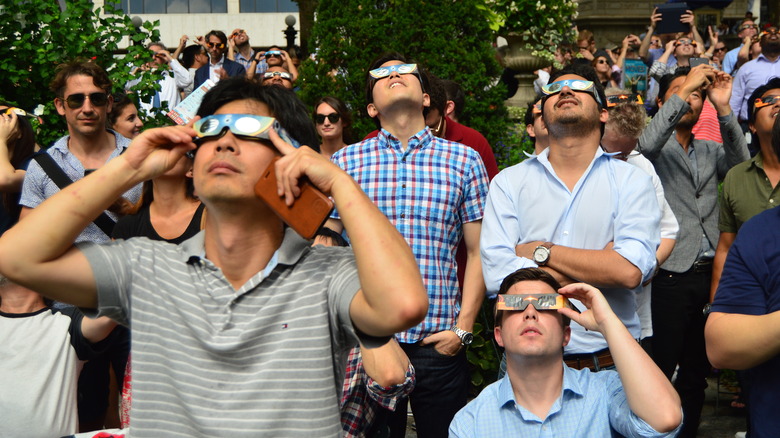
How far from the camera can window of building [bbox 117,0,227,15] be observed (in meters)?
55.3

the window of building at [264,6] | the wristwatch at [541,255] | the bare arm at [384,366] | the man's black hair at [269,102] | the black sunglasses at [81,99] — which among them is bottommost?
the bare arm at [384,366]

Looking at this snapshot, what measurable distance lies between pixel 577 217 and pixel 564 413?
106cm

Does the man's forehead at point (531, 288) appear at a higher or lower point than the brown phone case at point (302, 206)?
lower

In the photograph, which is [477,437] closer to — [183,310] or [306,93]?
[183,310]

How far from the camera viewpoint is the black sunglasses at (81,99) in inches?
229

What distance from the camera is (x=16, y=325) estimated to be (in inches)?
178

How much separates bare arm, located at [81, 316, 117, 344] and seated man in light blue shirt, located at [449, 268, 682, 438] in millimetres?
1733

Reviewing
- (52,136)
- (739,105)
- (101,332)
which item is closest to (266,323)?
(101,332)

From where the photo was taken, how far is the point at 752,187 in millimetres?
5461

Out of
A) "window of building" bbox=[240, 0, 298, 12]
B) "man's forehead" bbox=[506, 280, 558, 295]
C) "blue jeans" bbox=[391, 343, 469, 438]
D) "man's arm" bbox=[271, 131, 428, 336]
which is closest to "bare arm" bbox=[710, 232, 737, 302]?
"blue jeans" bbox=[391, 343, 469, 438]

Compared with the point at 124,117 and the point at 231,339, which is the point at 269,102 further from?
the point at 124,117

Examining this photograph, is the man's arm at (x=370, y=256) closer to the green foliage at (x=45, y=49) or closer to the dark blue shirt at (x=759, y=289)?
the dark blue shirt at (x=759, y=289)

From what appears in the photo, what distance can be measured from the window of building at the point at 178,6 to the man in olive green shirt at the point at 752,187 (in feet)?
173

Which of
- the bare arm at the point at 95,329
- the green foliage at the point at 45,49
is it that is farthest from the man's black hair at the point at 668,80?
the bare arm at the point at 95,329
